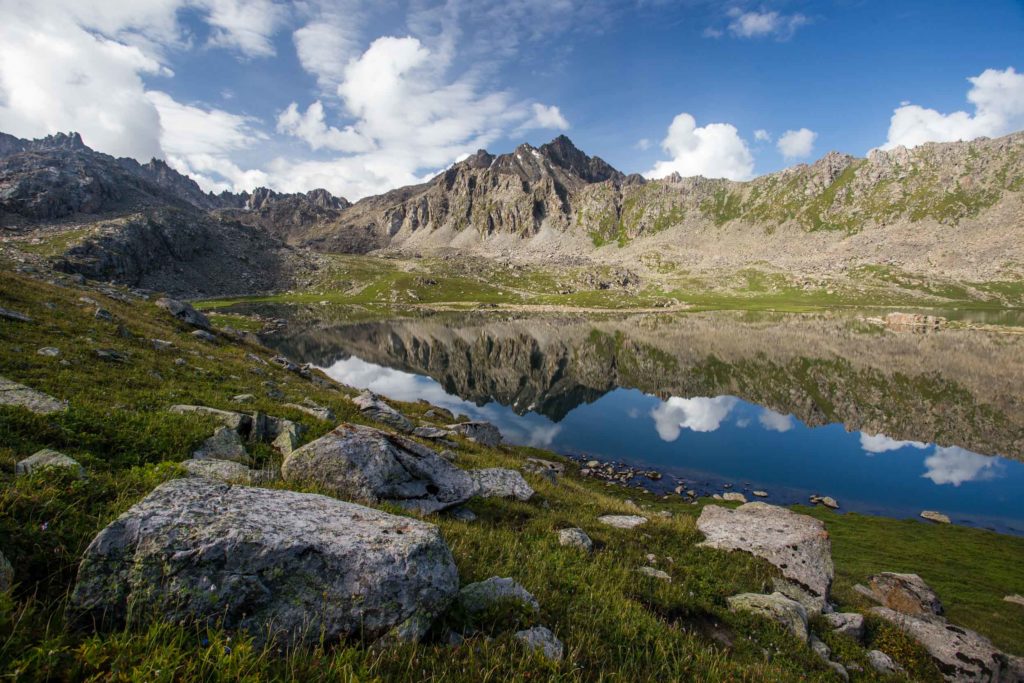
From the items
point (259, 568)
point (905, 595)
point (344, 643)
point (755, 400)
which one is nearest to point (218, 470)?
point (259, 568)

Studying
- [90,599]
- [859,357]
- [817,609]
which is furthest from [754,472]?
[859,357]

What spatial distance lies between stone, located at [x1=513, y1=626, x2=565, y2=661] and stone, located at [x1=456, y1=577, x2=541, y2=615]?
0.55 meters

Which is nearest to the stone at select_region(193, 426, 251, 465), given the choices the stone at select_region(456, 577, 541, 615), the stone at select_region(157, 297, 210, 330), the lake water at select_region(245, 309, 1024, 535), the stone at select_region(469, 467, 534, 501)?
the stone at select_region(469, 467, 534, 501)

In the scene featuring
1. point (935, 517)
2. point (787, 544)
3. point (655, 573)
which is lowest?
point (935, 517)

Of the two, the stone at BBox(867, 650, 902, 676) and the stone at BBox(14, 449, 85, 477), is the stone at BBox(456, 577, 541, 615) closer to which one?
the stone at BBox(14, 449, 85, 477)

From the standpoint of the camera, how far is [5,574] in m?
3.77

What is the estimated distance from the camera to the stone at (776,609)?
976cm

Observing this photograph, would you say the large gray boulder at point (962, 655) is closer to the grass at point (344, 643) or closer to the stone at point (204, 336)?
the grass at point (344, 643)

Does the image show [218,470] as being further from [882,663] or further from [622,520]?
[882,663]

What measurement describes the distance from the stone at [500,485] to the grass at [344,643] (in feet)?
1.90

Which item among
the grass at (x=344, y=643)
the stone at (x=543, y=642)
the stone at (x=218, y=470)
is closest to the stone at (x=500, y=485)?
the grass at (x=344, y=643)

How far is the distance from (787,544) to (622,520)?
5.16m

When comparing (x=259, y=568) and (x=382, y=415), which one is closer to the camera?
(x=259, y=568)

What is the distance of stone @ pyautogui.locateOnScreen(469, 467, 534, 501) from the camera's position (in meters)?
14.6
